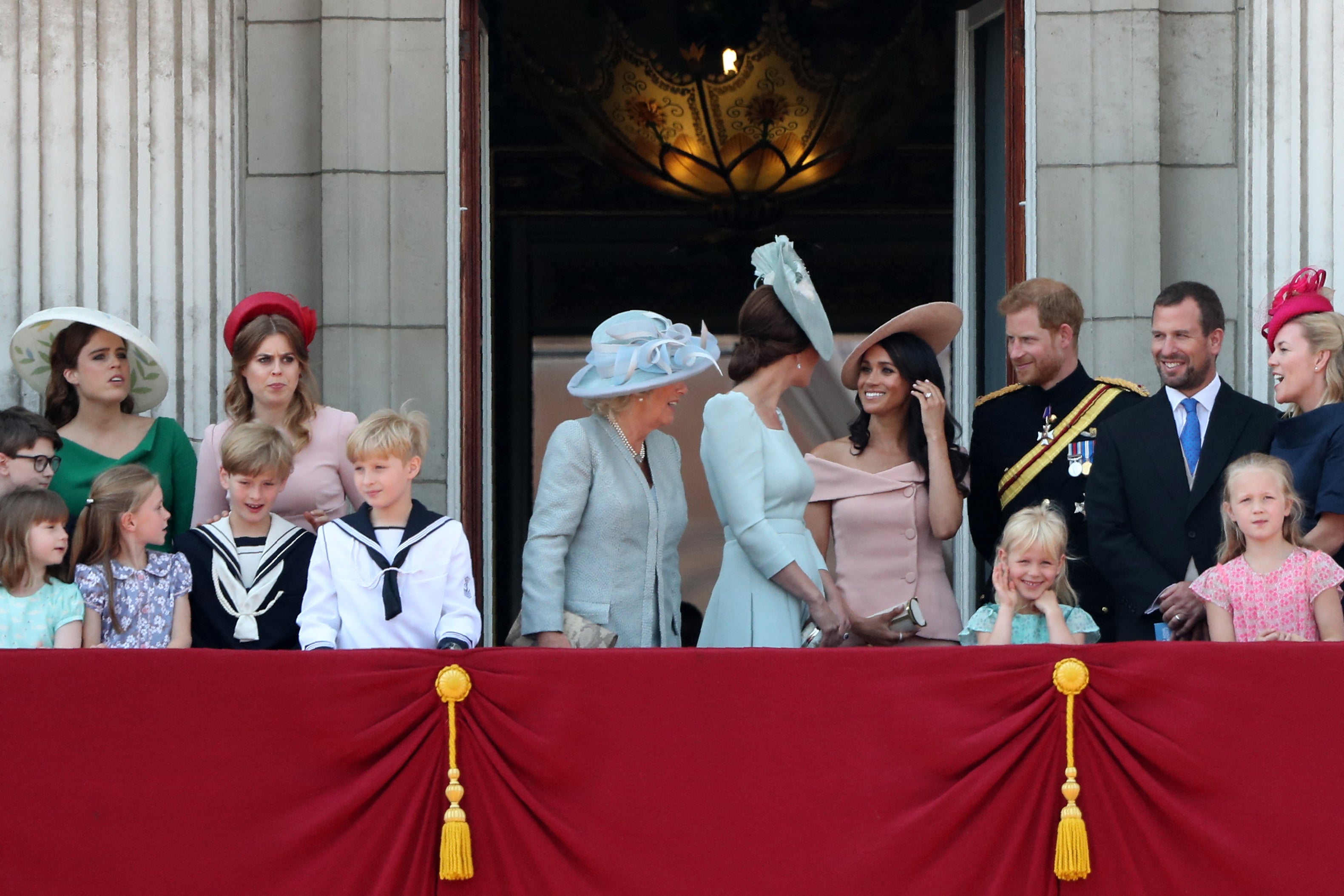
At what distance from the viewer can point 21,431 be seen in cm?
496

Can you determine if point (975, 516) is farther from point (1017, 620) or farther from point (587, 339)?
point (587, 339)

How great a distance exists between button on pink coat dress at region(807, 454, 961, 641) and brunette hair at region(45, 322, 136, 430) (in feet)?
7.77

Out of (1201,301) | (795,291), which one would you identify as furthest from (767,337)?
(1201,301)

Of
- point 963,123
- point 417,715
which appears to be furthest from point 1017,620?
point 963,123

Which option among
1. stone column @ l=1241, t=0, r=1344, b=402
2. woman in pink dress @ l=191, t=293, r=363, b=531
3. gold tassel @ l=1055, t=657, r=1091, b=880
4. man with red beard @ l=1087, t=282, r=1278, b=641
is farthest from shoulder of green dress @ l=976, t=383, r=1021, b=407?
woman in pink dress @ l=191, t=293, r=363, b=531

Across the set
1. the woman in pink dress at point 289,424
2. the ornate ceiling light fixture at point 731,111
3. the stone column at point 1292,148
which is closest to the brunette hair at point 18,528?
the woman in pink dress at point 289,424

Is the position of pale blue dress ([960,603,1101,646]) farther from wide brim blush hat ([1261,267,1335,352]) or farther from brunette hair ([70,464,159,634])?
brunette hair ([70,464,159,634])

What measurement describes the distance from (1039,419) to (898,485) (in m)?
0.56

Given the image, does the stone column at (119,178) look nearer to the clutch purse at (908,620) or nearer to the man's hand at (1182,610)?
the clutch purse at (908,620)

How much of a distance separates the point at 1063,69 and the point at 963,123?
82cm

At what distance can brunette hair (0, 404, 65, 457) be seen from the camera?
16.2ft

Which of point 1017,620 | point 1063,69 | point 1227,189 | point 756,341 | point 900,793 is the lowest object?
point 900,793

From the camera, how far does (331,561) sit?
177 inches

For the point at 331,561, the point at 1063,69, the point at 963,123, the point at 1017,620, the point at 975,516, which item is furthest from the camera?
the point at 963,123
